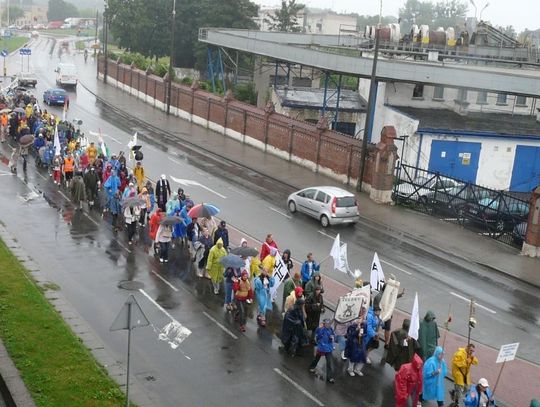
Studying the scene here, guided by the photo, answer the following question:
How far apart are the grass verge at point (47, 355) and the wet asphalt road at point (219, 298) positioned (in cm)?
101

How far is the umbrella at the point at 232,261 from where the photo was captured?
16.8 meters

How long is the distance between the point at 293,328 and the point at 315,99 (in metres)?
37.4

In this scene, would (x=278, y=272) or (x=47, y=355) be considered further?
(x=278, y=272)

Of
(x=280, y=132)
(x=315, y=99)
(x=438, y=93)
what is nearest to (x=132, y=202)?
(x=280, y=132)

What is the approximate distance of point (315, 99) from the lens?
51344 mm

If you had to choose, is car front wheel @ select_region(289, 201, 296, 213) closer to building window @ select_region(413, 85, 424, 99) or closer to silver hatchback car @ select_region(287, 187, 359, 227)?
silver hatchback car @ select_region(287, 187, 359, 227)

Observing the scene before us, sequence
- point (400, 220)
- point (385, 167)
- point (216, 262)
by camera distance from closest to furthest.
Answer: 1. point (216, 262)
2. point (400, 220)
3. point (385, 167)

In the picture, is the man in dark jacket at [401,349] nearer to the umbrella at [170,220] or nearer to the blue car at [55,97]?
the umbrella at [170,220]

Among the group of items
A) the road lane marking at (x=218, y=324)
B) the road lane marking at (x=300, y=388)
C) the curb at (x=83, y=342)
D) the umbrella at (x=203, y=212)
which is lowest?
the road lane marking at (x=218, y=324)

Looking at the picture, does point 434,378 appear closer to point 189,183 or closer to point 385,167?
point 385,167

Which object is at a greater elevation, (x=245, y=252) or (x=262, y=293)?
(x=245, y=252)

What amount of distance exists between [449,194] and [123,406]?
70.0 feet

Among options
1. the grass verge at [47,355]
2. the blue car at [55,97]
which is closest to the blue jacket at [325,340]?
the grass verge at [47,355]

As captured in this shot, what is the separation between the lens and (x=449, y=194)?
30.6 metres
